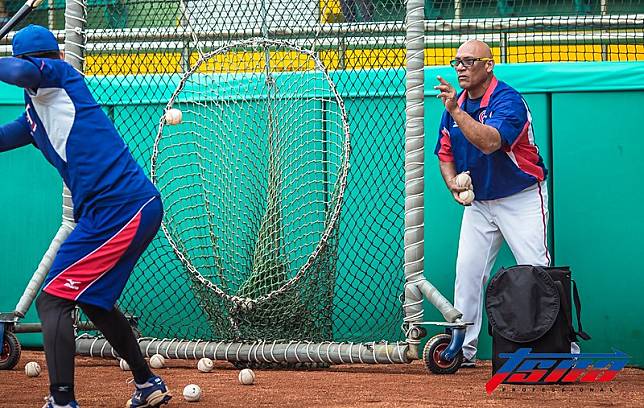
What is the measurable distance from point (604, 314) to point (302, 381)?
2203 mm

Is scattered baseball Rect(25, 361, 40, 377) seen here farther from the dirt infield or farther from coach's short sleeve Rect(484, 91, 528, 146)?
coach's short sleeve Rect(484, 91, 528, 146)

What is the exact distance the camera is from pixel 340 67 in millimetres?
7344

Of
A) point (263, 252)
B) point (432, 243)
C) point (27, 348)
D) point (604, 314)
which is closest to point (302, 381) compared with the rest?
point (263, 252)

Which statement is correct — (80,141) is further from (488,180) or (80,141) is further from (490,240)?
(490,240)

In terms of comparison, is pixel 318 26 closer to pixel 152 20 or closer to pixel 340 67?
pixel 340 67

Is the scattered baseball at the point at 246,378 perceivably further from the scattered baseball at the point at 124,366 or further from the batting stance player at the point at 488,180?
the batting stance player at the point at 488,180

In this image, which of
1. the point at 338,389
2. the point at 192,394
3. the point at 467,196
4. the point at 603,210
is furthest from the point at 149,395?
the point at 603,210

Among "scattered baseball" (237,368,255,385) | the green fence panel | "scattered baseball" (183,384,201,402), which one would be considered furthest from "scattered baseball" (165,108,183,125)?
the green fence panel

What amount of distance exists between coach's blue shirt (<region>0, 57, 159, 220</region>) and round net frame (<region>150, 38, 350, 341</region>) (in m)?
1.91

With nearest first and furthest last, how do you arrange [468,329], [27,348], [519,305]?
1. [519,305]
2. [468,329]
3. [27,348]

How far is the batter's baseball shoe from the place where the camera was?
4.97 meters

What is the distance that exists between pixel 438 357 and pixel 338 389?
2.82 ft

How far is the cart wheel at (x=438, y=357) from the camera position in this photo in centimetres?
630

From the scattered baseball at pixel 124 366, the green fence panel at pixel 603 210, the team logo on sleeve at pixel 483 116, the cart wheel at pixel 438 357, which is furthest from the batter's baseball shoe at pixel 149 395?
the green fence panel at pixel 603 210
